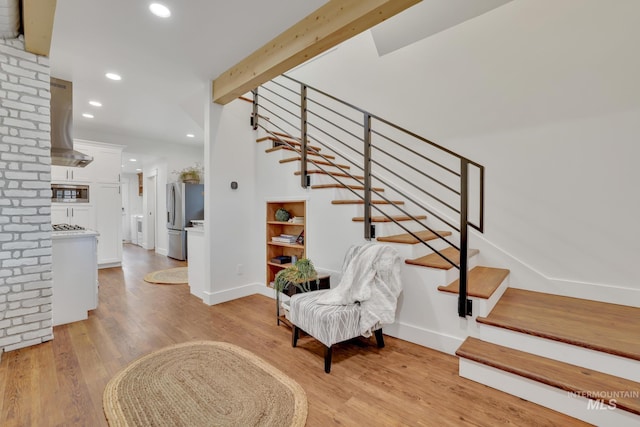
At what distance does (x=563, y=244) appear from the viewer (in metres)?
2.58

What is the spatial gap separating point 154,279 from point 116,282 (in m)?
0.53

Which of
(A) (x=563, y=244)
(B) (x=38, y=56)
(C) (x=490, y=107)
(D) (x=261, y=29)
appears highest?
(D) (x=261, y=29)

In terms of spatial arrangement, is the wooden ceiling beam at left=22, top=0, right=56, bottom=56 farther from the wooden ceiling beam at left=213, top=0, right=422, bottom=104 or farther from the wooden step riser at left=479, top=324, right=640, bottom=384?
the wooden step riser at left=479, top=324, right=640, bottom=384

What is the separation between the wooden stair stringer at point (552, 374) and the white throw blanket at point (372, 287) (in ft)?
1.88

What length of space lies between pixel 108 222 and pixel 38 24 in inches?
164

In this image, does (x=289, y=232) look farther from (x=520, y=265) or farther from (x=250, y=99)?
(x=520, y=265)

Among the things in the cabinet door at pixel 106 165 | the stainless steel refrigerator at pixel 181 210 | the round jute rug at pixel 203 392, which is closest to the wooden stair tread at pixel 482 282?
the round jute rug at pixel 203 392

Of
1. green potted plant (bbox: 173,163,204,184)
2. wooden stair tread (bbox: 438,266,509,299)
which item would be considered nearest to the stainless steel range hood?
green potted plant (bbox: 173,163,204,184)

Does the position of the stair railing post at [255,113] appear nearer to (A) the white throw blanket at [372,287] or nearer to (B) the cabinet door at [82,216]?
(A) the white throw blanket at [372,287]

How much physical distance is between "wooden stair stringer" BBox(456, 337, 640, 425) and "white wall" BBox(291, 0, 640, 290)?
123 cm

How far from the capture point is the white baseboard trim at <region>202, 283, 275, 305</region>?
3.31 meters

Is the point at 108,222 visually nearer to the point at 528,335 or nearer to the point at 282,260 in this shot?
the point at 282,260

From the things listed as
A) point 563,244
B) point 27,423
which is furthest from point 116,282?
point 563,244

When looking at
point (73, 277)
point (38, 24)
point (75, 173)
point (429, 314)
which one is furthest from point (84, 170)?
point (429, 314)
